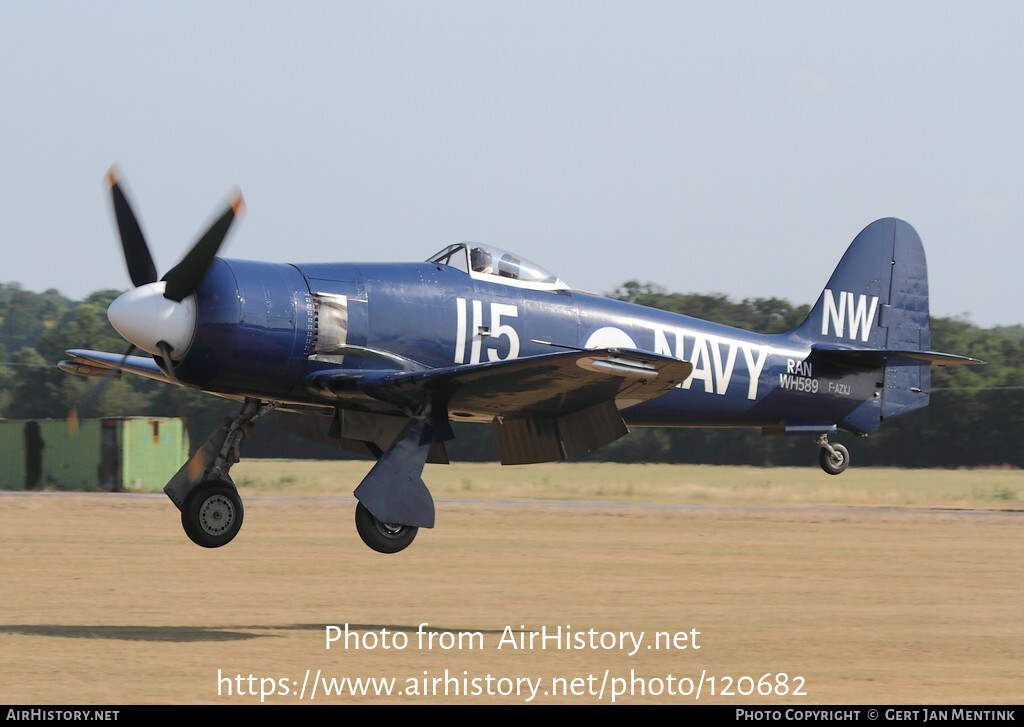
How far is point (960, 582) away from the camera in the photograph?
20.2 metres

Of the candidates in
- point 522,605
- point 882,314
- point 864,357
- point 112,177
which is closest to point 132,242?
point 112,177

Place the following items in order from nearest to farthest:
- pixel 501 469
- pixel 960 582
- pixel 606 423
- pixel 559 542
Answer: pixel 606 423, pixel 960 582, pixel 559 542, pixel 501 469

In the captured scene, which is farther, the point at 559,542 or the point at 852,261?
the point at 559,542

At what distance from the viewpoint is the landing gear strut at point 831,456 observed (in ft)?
53.6

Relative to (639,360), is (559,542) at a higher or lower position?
lower

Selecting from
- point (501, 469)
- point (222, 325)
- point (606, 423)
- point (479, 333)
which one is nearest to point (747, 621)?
point (606, 423)

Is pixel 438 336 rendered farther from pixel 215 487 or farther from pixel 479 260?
pixel 215 487

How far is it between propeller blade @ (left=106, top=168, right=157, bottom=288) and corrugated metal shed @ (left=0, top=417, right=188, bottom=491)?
944 inches

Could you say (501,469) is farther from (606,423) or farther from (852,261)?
(606,423)

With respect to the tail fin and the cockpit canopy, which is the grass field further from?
the cockpit canopy

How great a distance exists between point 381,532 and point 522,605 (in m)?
4.19

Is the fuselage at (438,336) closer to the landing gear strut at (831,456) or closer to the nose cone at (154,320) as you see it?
the nose cone at (154,320)

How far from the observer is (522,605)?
16.7 metres

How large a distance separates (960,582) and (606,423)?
30.1 ft
